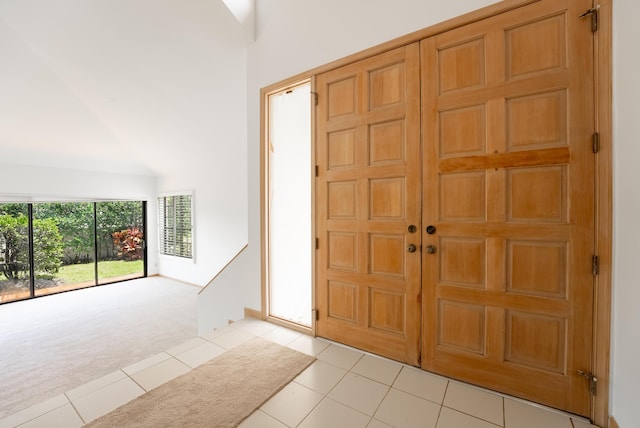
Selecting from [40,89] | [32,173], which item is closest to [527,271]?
[40,89]

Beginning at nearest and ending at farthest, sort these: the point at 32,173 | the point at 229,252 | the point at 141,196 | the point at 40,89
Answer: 1. the point at 40,89
2. the point at 32,173
3. the point at 229,252
4. the point at 141,196

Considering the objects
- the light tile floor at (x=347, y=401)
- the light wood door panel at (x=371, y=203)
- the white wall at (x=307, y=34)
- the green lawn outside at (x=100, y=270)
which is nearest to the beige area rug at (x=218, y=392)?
the light tile floor at (x=347, y=401)

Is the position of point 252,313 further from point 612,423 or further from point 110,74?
point 110,74

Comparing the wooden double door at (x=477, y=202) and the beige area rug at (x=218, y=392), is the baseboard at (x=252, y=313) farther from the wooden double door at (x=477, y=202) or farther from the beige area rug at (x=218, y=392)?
the wooden double door at (x=477, y=202)

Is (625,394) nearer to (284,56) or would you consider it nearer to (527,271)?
(527,271)

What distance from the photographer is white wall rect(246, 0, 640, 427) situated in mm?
1152

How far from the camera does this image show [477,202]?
1.65 metres

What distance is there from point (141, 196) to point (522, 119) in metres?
8.00

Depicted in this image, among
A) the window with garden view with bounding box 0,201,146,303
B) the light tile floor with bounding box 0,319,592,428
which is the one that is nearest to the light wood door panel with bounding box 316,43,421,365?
the light tile floor with bounding box 0,319,592,428

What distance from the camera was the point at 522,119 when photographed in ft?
4.98

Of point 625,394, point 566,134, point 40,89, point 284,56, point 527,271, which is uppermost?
point 40,89

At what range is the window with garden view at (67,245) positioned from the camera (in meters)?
5.15

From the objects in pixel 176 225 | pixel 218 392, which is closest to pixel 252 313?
pixel 218 392

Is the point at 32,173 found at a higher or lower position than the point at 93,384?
higher
